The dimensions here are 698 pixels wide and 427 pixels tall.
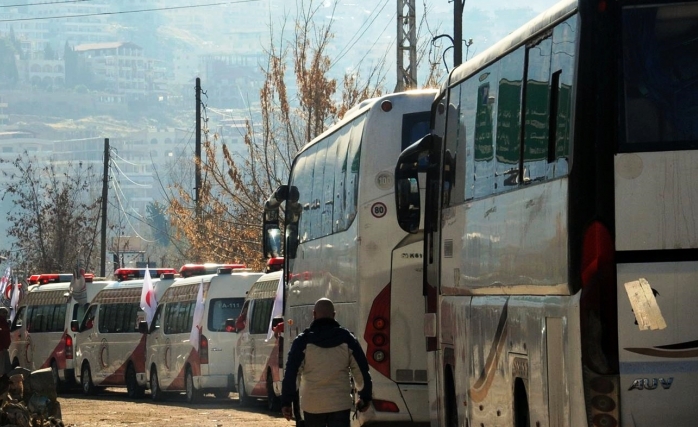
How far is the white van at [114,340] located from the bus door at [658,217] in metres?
25.6

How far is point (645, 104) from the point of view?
7.49 meters

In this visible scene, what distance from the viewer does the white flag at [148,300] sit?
107 feet

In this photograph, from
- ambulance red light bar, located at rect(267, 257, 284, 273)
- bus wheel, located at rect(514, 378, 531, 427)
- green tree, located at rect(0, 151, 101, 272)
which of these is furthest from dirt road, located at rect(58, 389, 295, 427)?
green tree, located at rect(0, 151, 101, 272)

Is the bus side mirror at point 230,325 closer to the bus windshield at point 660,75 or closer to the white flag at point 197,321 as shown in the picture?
the white flag at point 197,321

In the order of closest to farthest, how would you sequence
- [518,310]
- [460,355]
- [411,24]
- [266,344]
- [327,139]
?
[518,310]
[460,355]
[327,139]
[266,344]
[411,24]

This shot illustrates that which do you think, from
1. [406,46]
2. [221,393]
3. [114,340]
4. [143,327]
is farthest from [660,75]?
[114,340]

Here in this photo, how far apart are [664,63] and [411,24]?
23218 mm

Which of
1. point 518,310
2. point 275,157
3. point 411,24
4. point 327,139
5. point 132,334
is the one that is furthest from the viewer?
point 275,157

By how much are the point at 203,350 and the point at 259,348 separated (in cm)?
316

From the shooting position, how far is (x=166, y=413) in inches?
965

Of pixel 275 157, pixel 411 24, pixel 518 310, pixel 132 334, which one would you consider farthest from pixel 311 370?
pixel 275 157

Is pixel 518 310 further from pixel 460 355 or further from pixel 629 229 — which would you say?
pixel 460 355

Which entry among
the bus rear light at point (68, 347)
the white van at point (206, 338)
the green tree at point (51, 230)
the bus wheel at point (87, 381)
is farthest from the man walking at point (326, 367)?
the green tree at point (51, 230)

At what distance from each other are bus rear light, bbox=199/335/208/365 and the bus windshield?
20402 millimetres
